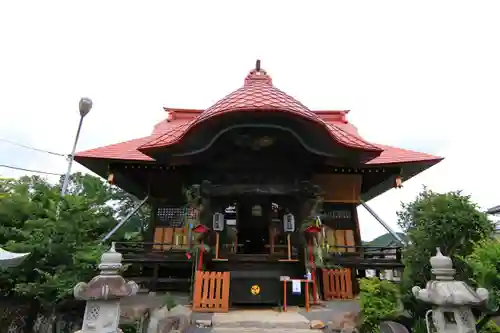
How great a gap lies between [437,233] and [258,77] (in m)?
5.64

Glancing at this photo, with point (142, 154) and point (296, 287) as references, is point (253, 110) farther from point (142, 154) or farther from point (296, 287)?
point (142, 154)

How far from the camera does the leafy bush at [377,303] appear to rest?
182 inches

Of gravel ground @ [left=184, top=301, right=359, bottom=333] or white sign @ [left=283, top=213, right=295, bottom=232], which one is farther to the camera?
white sign @ [left=283, top=213, right=295, bottom=232]

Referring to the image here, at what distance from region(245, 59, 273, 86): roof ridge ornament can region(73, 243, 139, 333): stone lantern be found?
215 inches

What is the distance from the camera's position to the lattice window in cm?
994

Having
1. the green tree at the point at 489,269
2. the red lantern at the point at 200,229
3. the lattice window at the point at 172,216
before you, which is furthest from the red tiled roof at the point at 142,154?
the green tree at the point at 489,269

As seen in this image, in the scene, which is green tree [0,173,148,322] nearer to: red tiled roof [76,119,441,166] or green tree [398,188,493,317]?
red tiled roof [76,119,441,166]

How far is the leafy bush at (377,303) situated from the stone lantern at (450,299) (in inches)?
38.3

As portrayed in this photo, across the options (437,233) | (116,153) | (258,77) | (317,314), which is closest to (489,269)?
(437,233)

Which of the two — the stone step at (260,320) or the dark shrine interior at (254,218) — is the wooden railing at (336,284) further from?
the stone step at (260,320)

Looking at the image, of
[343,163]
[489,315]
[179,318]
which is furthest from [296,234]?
[489,315]

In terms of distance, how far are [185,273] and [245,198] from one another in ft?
12.9

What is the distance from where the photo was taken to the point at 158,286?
8.95m

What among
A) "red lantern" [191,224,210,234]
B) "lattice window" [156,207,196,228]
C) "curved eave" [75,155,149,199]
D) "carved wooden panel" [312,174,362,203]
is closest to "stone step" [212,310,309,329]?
"red lantern" [191,224,210,234]
